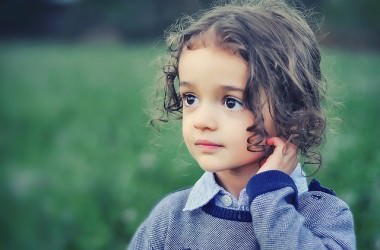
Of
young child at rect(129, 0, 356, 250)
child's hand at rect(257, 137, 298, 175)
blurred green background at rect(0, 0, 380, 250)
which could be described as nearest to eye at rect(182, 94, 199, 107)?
young child at rect(129, 0, 356, 250)

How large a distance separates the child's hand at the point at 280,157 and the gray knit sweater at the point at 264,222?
0.04 m

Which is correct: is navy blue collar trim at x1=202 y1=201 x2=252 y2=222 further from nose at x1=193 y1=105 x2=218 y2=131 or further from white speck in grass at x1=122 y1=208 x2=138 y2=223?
white speck in grass at x1=122 y1=208 x2=138 y2=223

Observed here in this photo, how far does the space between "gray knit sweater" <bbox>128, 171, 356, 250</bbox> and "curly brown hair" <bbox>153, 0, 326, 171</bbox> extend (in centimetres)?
15

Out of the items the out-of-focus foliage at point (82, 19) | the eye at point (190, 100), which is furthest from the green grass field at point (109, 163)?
the out-of-focus foliage at point (82, 19)

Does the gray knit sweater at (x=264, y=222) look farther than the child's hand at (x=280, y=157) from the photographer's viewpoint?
No

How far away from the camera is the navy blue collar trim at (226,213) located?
7.13 ft

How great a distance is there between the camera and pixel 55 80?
14109 mm

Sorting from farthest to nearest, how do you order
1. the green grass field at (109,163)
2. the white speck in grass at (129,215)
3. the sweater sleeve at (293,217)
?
1. the white speck in grass at (129,215)
2. the green grass field at (109,163)
3. the sweater sleeve at (293,217)

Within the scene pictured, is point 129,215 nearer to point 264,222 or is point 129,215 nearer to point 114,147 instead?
point 264,222

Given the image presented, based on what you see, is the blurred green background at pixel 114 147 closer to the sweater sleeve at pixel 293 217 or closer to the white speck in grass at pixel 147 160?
the white speck in grass at pixel 147 160

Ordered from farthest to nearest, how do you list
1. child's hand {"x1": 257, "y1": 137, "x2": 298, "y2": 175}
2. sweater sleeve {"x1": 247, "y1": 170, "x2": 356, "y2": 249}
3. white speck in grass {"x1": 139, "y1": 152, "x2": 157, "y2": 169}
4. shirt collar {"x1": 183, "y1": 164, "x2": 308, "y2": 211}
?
white speck in grass {"x1": 139, "y1": 152, "x2": 157, "y2": 169} < shirt collar {"x1": 183, "y1": 164, "x2": 308, "y2": 211} < child's hand {"x1": 257, "y1": 137, "x2": 298, "y2": 175} < sweater sleeve {"x1": 247, "y1": 170, "x2": 356, "y2": 249}

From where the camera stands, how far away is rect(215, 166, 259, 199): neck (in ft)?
7.33

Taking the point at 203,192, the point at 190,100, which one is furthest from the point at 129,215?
the point at 190,100

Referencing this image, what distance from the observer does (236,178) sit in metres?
2.25
